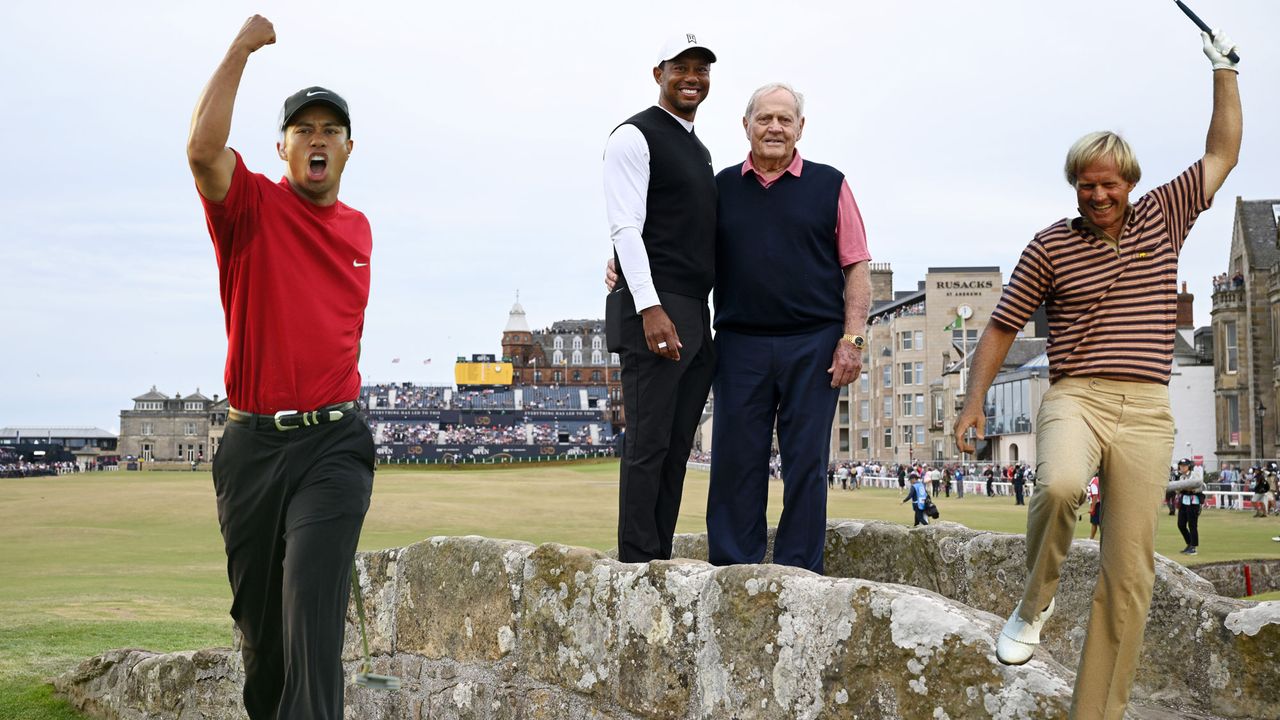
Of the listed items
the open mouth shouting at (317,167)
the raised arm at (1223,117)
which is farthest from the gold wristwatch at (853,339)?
the open mouth shouting at (317,167)

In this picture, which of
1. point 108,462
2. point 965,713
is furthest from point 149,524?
point 108,462

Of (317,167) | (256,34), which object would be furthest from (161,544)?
(256,34)

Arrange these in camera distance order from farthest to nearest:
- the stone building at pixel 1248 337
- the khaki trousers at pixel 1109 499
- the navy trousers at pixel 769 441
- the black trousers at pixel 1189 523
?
the stone building at pixel 1248 337 → the black trousers at pixel 1189 523 → the navy trousers at pixel 769 441 → the khaki trousers at pixel 1109 499

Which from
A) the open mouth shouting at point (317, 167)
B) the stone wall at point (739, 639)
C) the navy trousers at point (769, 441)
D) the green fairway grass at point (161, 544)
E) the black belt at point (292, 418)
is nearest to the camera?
the stone wall at point (739, 639)

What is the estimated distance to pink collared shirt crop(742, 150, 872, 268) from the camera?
5.75 meters

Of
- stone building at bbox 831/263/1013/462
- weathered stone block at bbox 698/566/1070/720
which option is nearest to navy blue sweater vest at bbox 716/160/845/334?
weathered stone block at bbox 698/566/1070/720

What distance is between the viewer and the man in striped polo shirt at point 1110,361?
4.01m

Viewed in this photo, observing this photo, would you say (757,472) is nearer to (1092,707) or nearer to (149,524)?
(1092,707)

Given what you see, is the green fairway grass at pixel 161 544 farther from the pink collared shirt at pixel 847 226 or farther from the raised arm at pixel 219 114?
the pink collared shirt at pixel 847 226

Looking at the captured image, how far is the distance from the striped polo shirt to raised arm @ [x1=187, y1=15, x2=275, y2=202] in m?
2.88

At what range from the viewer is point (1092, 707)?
138 inches

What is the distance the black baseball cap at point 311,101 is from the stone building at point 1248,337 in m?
56.4

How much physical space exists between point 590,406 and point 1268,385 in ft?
450

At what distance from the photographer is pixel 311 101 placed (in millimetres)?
4711
